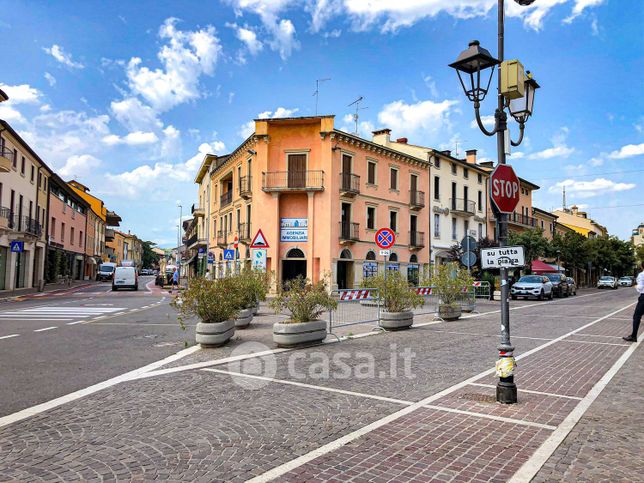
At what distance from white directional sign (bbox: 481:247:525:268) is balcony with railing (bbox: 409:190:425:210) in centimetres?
3039

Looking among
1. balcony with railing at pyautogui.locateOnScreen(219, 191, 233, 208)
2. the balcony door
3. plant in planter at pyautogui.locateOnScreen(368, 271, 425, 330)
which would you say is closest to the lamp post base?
plant in planter at pyautogui.locateOnScreen(368, 271, 425, 330)

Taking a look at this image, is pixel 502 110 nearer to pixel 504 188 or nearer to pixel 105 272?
pixel 504 188

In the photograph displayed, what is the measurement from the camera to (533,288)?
2892 cm

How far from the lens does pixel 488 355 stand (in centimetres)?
895

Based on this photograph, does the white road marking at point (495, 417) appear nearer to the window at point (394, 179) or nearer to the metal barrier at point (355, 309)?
the metal barrier at point (355, 309)

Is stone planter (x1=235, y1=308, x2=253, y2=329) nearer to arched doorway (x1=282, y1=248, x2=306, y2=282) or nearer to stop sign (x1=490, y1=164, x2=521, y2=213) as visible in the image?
stop sign (x1=490, y1=164, x2=521, y2=213)

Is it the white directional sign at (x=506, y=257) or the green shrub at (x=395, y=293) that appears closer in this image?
the white directional sign at (x=506, y=257)

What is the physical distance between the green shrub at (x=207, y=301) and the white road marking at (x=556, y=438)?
20.9 ft

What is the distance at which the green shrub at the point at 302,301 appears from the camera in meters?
9.74

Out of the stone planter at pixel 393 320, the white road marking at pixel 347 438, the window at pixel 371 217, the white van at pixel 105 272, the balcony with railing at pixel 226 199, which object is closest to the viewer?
the white road marking at pixel 347 438

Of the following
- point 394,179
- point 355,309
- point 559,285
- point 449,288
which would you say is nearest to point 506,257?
point 355,309

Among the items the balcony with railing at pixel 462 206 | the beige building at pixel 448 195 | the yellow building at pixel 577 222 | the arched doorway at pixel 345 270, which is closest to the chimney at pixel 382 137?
the beige building at pixel 448 195

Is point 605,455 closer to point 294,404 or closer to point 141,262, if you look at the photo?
point 294,404

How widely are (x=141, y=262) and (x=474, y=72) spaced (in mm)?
151870
